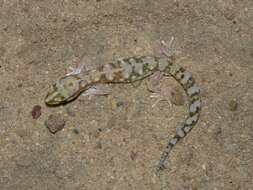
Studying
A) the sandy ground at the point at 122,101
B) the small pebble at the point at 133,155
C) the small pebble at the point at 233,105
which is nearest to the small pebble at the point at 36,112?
the sandy ground at the point at 122,101

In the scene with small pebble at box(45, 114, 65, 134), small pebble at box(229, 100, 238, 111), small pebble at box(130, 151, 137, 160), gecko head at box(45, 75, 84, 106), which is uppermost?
gecko head at box(45, 75, 84, 106)

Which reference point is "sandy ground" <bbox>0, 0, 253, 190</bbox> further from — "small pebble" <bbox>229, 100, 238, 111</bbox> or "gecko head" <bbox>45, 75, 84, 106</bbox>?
"gecko head" <bbox>45, 75, 84, 106</bbox>

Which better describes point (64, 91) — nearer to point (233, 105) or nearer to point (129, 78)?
point (129, 78)

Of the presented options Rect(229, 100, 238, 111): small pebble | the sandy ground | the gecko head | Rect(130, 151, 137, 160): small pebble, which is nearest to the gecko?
the gecko head

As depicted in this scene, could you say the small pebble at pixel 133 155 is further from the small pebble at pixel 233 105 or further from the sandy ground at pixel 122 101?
the small pebble at pixel 233 105

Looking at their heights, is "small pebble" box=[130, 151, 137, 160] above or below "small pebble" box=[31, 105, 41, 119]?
below

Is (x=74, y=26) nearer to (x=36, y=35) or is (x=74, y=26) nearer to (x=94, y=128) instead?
(x=36, y=35)

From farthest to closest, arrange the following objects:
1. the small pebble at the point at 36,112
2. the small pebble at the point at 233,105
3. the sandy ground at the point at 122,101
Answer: the small pebble at the point at 233,105 → the small pebble at the point at 36,112 → the sandy ground at the point at 122,101

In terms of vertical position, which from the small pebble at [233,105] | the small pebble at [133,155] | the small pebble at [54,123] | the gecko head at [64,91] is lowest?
the small pebble at [133,155]

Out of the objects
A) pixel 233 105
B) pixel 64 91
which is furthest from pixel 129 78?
pixel 233 105
